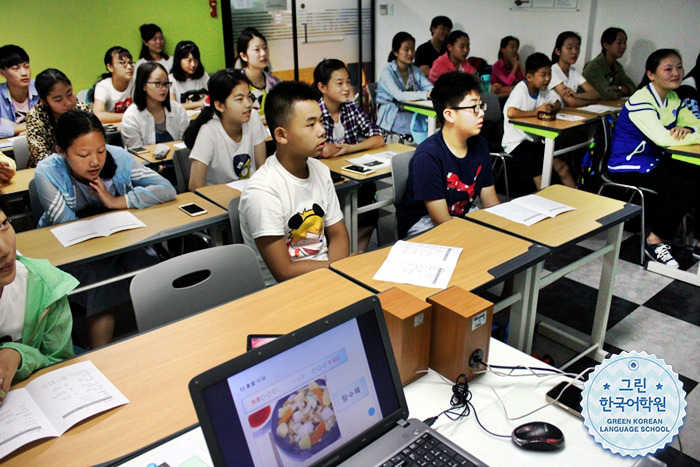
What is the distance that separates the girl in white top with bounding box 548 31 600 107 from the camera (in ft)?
15.4

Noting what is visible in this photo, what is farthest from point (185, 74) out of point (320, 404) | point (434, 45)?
point (320, 404)

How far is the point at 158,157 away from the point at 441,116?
1789 mm

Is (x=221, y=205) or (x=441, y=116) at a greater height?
(x=441, y=116)

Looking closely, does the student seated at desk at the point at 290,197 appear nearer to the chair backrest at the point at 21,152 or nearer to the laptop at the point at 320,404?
the laptop at the point at 320,404

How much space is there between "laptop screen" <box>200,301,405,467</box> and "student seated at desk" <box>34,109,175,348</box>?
1.61 m

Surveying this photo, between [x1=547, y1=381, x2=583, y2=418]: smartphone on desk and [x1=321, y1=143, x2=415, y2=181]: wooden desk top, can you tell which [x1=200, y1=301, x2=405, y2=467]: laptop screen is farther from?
[x1=321, y1=143, x2=415, y2=181]: wooden desk top

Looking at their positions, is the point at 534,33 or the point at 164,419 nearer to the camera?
the point at 164,419

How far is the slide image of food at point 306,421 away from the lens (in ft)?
3.20

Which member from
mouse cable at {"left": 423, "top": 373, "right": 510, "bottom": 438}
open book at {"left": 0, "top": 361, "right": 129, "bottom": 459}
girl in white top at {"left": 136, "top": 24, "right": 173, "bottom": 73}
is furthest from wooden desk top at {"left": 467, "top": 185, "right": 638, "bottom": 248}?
girl in white top at {"left": 136, "top": 24, "right": 173, "bottom": 73}

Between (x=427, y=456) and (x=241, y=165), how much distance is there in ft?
7.89

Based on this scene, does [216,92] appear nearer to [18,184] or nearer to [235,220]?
[235,220]

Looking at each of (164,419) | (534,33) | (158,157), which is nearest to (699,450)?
(164,419)

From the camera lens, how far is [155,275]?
1.72 m

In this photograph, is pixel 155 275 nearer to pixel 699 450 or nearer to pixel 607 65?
pixel 699 450
